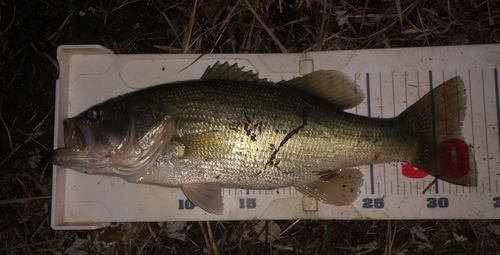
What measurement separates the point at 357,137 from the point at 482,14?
1.99 metres

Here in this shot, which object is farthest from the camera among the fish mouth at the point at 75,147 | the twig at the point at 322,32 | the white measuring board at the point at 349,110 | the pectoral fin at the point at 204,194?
the twig at the point at 322,32

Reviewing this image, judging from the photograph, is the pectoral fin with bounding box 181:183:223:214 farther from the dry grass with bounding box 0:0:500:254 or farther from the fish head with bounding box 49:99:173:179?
the dry grass with bounding box 0:0:500:254

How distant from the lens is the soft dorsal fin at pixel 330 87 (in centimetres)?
223

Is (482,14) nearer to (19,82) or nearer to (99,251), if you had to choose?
(99,251)

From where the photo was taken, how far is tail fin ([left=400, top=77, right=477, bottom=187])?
87.4 inches

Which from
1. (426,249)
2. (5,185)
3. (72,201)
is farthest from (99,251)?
(426,249)

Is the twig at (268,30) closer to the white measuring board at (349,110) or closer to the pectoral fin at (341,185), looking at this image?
the white measuring board at (349,110)

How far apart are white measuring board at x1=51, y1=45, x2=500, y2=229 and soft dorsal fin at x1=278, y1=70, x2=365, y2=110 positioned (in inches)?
14.5

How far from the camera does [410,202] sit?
8.23ft

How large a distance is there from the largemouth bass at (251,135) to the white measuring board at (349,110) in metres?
0.34

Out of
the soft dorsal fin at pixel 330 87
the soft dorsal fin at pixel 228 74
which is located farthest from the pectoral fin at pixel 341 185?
the soft dorsal fin at pixel 228 74

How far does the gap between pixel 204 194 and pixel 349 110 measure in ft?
5.14

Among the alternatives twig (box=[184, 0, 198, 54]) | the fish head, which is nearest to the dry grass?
twig (box=[184, 0, 198, 54])

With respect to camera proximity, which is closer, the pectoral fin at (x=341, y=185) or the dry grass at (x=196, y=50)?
the pectoral fin at (x=341, y=185)
